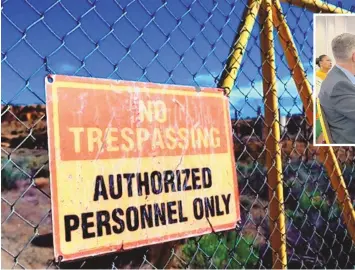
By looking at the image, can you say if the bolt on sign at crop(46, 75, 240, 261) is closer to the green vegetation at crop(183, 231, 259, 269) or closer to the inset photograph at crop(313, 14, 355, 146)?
the green vegetation at crop(183, 231, 259, 269)

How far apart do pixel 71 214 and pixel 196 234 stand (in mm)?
419

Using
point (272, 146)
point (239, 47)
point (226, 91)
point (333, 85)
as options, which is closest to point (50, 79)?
point (226, 91)

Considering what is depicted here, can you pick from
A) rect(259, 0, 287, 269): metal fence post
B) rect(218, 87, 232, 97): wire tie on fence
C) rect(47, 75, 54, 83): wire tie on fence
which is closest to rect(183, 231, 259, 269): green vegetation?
rect(259, 0, 287, 269): metal fence post

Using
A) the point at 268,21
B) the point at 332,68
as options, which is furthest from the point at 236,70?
the point at 332,68

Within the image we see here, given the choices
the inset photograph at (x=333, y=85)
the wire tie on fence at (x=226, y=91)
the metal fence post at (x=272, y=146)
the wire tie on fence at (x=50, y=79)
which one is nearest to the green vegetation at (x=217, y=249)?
the metal fence post at (x=272, y=146)

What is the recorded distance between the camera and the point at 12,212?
1.30 m

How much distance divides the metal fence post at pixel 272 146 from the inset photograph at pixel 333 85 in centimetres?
34

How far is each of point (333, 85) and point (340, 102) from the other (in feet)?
0.27

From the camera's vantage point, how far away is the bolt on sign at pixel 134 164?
1316mm

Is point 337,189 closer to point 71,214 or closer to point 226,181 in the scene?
point 226,181

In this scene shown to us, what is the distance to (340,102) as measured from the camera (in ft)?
7.73

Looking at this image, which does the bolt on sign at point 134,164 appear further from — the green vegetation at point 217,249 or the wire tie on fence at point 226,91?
the green vegetation at point 217,249

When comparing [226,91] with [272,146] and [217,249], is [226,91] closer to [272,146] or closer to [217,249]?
[272,146]

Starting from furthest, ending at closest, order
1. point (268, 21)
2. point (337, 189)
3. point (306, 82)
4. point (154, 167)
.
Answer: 1. point (337, 189)
2. point (306, 82)
3. point (268, 21)
4. point (154, 167)
